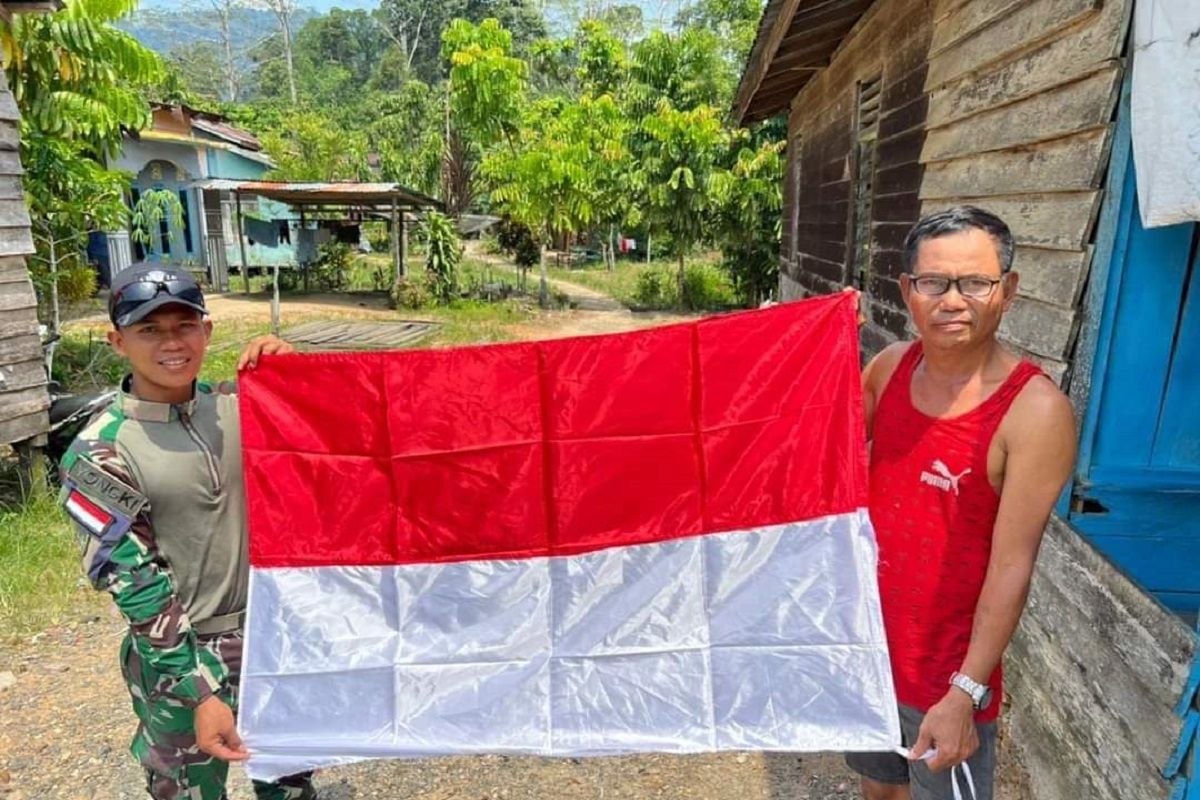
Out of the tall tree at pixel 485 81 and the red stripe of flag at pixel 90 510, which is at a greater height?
the tall tree at pixel 485 81

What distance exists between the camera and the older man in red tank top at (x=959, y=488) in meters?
1.62

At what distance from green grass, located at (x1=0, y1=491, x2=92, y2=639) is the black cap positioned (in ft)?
11.6

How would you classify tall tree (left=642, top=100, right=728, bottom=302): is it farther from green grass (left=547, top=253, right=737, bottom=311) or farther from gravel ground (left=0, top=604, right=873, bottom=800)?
gravel ground (left=0, top=604, right=873, bottom=800)

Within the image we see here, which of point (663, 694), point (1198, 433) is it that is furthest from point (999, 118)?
Result: point (663, 694)

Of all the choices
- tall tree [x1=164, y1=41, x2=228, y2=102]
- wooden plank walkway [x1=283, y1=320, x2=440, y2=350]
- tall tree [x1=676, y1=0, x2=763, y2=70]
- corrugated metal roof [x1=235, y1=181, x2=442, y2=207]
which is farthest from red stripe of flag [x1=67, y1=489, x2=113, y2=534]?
tall tree [x1=164, y1=41, x2=228, y2=102]

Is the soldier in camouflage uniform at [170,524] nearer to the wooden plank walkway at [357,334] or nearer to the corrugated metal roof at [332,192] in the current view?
the wooden plank walkway at [357,334]

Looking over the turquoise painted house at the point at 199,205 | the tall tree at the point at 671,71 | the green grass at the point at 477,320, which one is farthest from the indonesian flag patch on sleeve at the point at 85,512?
the turquoise painted house at the point at 199,205

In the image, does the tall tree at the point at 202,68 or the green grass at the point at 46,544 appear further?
the tall tree at the point at 202,68

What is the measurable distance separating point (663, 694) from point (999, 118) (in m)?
→ 2.87

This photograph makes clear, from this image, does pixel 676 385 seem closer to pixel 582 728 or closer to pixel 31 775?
pixel 582 728

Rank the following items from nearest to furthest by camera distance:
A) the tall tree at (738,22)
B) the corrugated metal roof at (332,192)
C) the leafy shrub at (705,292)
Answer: the corrugated metal roof at (332,192)
the leafy shrub at (705,292)
the tall tree at (738,22)

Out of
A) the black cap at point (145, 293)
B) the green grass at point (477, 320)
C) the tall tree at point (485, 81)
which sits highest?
the tall tree at point (485, 81)

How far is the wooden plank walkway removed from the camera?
12383 mm

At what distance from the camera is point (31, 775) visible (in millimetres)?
3234
